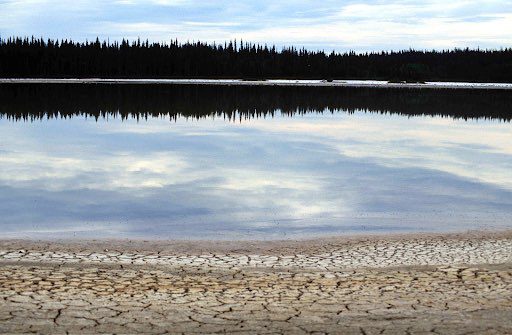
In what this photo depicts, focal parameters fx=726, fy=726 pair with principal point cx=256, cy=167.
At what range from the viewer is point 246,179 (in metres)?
23.0

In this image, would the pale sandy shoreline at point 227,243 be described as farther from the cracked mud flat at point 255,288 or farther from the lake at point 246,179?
the lake at point 246,179

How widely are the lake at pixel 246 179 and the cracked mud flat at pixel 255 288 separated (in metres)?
2.45

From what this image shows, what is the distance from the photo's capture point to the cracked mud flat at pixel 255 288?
26.7 ft

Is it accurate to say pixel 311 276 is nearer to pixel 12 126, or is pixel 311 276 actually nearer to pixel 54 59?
pixel 12 126

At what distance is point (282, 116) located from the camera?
57.3m

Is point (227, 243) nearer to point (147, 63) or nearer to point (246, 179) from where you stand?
point (246, 179)

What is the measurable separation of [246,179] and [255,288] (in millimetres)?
13404

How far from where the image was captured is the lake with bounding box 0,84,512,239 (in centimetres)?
1602

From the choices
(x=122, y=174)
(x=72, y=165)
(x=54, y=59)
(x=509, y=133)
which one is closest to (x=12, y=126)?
(x=72, y=165)

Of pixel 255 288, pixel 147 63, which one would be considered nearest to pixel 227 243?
pixel 255 288

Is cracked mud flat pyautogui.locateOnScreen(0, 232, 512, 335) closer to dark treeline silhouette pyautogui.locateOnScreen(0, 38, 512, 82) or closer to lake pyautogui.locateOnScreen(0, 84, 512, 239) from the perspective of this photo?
lake pyautogui.locateOnScreen(0, 84, 512, 239)

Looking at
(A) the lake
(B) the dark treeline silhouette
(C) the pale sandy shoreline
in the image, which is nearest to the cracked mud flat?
(C) the pale sandy shoreline

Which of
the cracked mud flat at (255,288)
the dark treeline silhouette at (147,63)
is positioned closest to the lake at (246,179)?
the cracked mud flat at (255,288)

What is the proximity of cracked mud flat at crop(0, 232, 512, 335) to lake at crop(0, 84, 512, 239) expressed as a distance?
245cm
